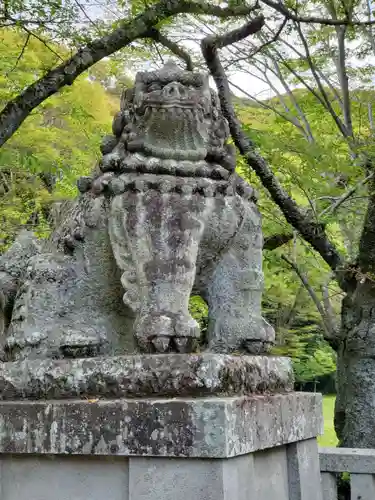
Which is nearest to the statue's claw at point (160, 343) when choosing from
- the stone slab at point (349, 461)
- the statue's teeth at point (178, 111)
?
the statue's teeth at point (178, 111)

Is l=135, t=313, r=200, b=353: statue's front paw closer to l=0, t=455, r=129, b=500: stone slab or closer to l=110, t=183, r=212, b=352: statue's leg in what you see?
l=110, t=183, r=212, b=352: statue's leg

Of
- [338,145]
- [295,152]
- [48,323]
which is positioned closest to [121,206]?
[48,323]

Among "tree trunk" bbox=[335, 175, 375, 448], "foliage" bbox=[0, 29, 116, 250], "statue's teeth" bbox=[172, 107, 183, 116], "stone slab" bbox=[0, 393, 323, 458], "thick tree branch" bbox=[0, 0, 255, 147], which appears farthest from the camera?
"foliage" bbox=[0, 29, 116, 250]

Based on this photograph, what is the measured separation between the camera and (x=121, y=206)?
3150 millimetres

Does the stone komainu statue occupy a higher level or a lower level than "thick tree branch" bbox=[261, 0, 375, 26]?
lower

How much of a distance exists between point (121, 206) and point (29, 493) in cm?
139

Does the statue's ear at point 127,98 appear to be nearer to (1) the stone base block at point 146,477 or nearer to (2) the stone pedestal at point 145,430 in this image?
(2) the stone pedestal at point 145,430

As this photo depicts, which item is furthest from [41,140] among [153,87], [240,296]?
[240,296]

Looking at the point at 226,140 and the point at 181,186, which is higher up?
the point at 226,140

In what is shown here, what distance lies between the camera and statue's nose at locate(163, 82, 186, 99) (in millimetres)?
3271

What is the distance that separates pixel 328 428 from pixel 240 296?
1572cm

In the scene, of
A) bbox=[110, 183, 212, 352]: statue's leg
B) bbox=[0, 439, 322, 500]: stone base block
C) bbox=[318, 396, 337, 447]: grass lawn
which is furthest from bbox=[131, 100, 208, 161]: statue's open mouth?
bbox=[318, 396, 337, 447]: grass lawn

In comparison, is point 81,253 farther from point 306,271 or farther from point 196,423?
point 306,271

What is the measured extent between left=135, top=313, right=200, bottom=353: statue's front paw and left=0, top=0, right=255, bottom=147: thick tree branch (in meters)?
3.97
